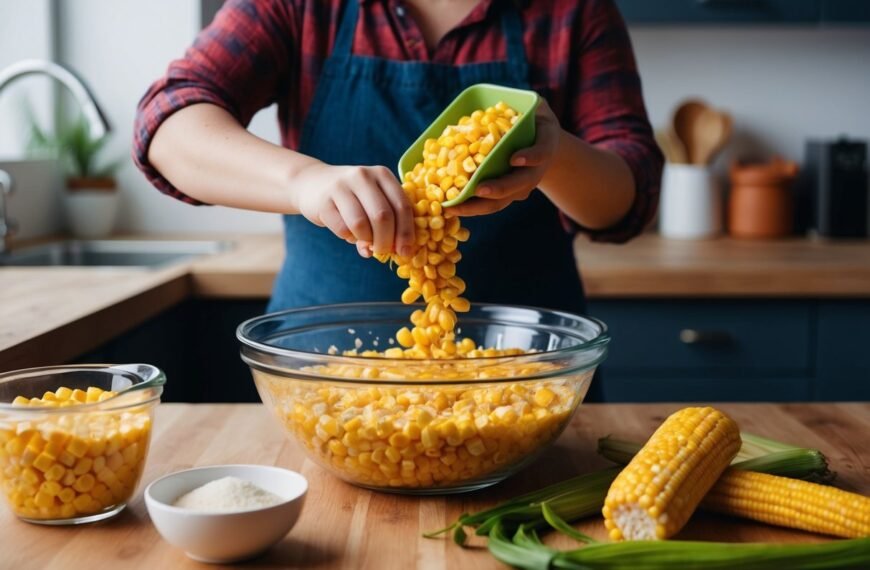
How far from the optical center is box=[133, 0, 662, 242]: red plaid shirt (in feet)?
5.34

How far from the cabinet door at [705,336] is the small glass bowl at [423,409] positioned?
1295 mm

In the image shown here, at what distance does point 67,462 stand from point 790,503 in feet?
2.13

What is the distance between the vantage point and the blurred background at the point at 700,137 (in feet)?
7.95

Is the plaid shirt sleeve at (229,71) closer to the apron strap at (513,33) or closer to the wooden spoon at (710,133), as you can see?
the apron strap at (513,33)

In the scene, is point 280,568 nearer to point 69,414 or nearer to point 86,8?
point 69,414

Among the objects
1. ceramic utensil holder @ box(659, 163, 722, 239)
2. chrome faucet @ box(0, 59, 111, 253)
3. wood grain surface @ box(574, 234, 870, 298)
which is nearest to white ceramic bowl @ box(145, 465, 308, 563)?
chrome faucet @ box(0, 59, 111, 253)

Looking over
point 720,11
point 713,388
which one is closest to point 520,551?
point 713,388

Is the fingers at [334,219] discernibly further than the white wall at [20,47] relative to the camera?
No

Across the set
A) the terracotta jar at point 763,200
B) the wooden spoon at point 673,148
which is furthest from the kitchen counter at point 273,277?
the wooden spoon at point 673,148

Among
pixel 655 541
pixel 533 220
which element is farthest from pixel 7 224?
pixel 655 541

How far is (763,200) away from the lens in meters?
2.98

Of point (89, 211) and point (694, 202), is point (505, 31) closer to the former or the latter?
point (694, 202)

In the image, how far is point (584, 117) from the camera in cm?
172

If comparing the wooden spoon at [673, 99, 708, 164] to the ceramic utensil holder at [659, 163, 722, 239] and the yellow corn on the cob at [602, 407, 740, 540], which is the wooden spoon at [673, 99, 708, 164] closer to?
the ceramic utensil holder at [659, 163, 722, 239]
